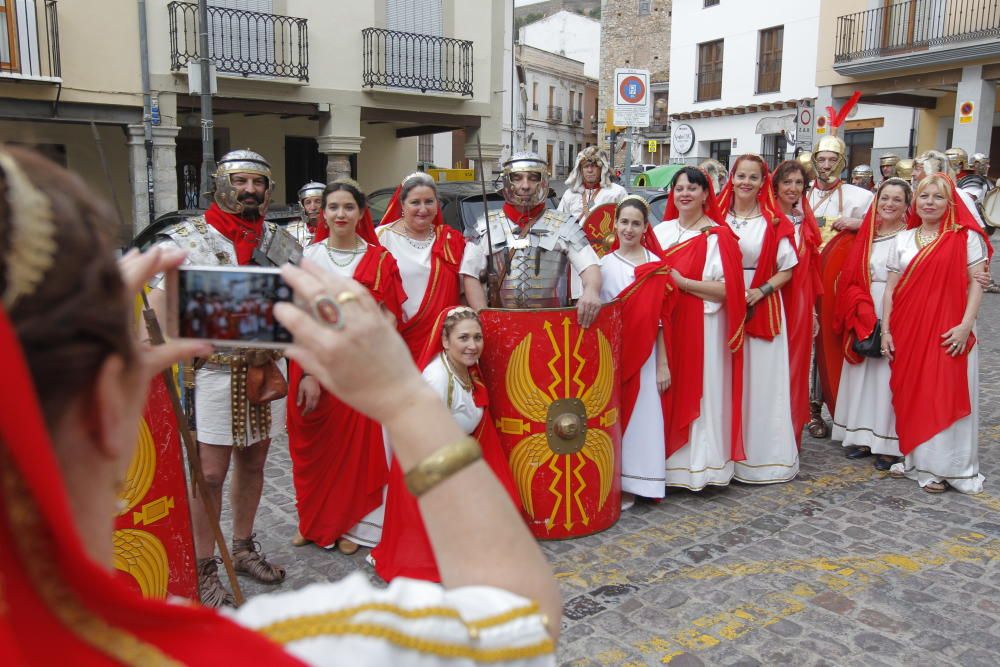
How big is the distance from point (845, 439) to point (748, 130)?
22.4 meters

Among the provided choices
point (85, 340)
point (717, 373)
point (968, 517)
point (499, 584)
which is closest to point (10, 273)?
point (85, 340)

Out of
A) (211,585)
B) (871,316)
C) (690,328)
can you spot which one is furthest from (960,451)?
(211,585)

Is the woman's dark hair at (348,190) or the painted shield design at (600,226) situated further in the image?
the painted shield design at (600,226)

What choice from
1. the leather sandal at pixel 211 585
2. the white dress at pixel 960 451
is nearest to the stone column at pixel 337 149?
the white dress at pixel 960 451

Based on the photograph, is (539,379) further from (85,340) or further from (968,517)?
(85,340)

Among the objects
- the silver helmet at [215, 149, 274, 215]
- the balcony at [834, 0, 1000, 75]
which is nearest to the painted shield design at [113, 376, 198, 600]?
the silver helmet at [215, 149, 274, 215]

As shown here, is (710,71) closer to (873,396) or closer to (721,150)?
(721,150)

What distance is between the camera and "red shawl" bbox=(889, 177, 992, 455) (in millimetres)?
4895

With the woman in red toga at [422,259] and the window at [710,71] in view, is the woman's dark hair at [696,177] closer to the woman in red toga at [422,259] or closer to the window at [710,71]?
the woman in red toga at [422,259]

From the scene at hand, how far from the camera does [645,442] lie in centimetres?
466

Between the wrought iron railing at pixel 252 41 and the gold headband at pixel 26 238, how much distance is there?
16.1m

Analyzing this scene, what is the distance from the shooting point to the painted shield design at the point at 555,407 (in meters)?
4.01

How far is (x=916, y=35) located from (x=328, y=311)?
2241 centimetres

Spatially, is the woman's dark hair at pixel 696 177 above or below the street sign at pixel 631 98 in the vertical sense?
below
